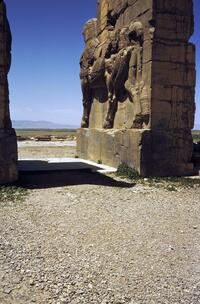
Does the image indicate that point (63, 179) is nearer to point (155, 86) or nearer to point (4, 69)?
point (4, 69)

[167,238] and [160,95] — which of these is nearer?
[167,238]

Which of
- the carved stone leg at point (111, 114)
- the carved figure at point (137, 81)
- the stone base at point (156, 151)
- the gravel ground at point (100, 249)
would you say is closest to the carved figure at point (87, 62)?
the carved stone leg at point (111, 114)

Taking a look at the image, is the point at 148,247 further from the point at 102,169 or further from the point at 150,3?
the point at 150,3

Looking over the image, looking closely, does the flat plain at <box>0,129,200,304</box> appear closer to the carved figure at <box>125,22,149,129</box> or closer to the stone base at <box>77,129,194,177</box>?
the stone base at <box>77,129,194,177</box>

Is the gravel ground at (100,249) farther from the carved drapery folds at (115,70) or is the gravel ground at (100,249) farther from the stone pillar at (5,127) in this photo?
the carved drapery folds at (115,70)

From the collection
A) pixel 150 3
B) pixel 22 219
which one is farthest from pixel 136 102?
pixel 22 219

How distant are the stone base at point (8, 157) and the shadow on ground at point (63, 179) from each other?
0.33 meters

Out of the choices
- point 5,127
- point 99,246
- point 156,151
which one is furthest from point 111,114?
point 99,246

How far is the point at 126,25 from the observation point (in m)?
10.6

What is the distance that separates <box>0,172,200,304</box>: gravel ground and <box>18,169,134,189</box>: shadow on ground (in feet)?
3.40

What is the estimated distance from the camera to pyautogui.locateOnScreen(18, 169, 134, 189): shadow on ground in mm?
8148

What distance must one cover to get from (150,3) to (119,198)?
18.0 ft

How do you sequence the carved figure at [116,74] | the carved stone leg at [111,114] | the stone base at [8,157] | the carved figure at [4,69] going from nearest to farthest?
the stone base at [8,157]
the carved figure at [4,69]
the carved figure at [116,74]
the carved stone leg at [111,114]

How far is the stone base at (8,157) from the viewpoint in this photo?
7.69 m
